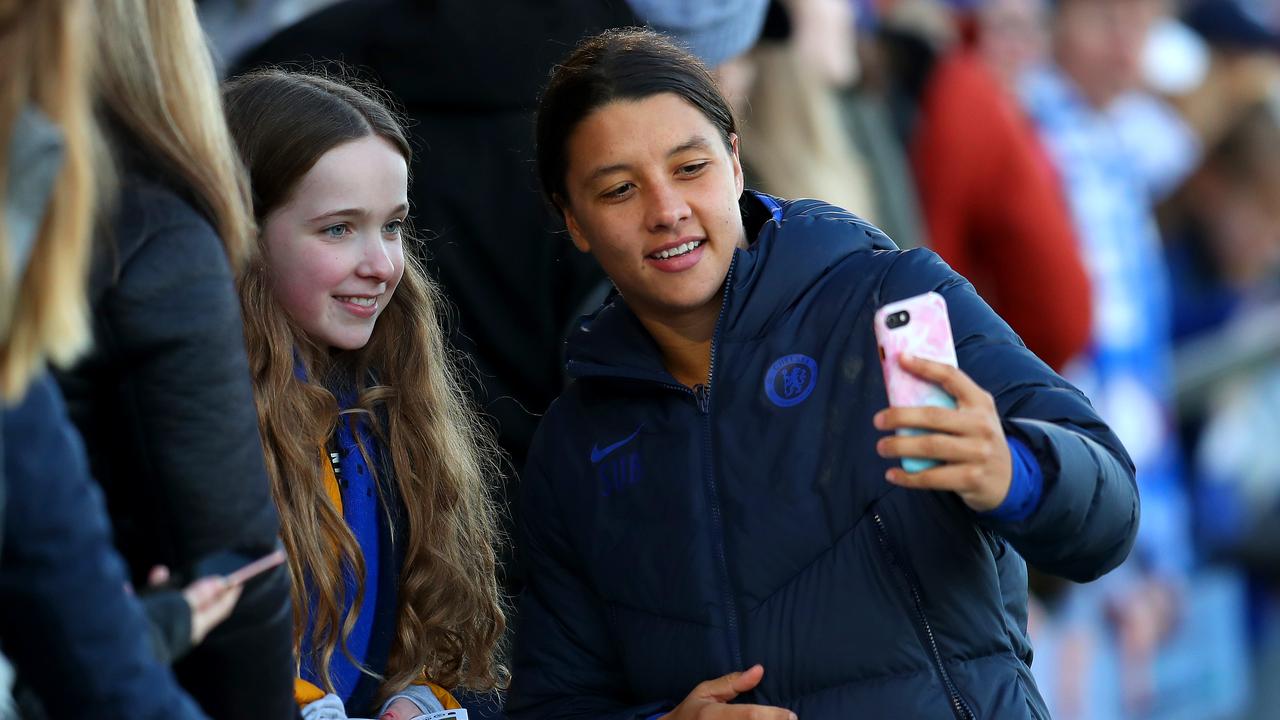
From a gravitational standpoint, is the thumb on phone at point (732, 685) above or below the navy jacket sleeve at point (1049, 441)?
below

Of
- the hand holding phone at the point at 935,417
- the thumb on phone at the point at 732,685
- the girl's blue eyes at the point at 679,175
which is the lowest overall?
the thumb on phone at the point at 732,685

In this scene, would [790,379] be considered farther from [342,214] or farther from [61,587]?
[61,587]

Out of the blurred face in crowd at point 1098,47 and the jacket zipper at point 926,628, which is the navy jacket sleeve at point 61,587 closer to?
the jacket zipper at point 926,628

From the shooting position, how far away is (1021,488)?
2.10 meters

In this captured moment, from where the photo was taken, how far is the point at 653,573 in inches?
97.1

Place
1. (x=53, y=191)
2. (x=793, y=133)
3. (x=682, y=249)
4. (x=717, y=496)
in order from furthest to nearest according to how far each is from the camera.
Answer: (x=793, y=133) < (x=682, y=249) < (x=717, y=496) < (x=53, y=191)

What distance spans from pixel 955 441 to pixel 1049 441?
0.16m

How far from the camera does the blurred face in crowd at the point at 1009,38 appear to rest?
21.4 ft

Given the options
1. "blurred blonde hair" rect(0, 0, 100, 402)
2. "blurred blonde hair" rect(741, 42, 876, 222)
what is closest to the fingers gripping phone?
"blurred blonde hair" rect(0, 0, 100, 402)

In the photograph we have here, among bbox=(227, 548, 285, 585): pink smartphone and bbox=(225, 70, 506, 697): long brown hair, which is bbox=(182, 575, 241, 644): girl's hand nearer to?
bbox=(227, 548, 285, 585): pink smartphone

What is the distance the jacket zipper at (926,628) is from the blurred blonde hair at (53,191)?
1.07 meters

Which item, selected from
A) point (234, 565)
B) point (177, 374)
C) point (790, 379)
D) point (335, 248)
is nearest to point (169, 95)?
point (177, 374)

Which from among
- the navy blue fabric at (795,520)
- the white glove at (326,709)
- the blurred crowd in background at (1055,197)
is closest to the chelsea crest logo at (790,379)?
the navy blue fabric at (795,520)

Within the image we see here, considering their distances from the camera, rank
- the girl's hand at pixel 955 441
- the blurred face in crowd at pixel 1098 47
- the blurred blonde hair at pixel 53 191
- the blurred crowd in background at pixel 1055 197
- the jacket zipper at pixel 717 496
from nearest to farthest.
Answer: the blurred blonde hair at pixel 53 191, the girl's hand at pixel 955 441, the jacket zipper at pixel 717 496, the blurred crowd in background at pixel 1055 197, the blurred face in crowd at pixel 1098 47
